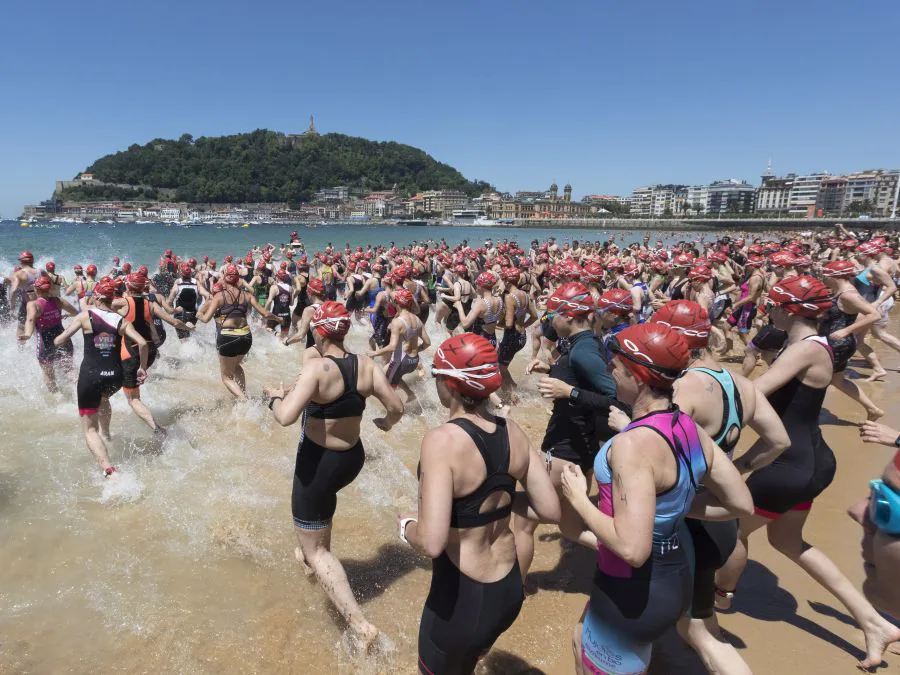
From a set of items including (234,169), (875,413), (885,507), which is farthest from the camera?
(234,169)

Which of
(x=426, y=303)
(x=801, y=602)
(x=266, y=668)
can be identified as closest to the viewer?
(x=266, y=668)

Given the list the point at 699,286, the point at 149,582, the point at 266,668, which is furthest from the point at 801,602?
the point at 699,286

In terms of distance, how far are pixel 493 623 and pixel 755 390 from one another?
1.82m

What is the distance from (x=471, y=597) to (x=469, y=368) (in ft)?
3.10

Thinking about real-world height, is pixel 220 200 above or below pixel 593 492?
above

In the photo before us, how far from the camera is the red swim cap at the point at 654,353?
1.95m

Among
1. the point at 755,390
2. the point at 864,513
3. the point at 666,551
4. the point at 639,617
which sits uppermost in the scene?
the point at 755,390

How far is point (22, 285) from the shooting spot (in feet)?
28.7

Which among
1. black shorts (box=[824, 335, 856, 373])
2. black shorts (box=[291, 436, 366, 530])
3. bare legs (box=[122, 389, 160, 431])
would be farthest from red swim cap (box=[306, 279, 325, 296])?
black shorts (box=[824, 335, 856, 373])

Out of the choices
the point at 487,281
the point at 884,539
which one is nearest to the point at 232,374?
the point at 487,281

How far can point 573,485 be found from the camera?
2.03 meters

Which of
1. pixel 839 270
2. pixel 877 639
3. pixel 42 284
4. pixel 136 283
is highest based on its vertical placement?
pixel 839 270

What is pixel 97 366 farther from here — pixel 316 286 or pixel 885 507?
pixel 885 507

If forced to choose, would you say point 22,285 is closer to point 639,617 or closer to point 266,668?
point 266,668
